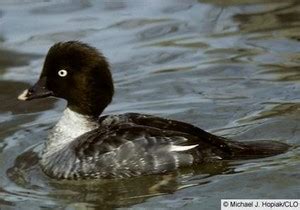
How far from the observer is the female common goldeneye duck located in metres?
9.00

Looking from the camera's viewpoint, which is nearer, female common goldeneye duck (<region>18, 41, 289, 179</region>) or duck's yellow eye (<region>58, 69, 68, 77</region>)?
female common goldeneye duck (<region>18, 41, 289, 179</region>)

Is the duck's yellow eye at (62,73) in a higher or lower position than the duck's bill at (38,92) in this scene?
higher

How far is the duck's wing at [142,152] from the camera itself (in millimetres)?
8984

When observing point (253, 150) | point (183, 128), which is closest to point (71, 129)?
point (183, 128)

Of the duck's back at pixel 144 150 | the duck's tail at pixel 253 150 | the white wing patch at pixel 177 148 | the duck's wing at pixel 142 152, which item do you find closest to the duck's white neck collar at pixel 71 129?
the duck's back at pixel 144 150

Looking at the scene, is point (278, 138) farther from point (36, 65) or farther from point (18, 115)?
point (36, 65)

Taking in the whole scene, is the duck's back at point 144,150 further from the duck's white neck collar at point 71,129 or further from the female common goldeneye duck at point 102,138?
the duck's white neck collar at point 71,129

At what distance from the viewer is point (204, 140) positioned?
9094mm

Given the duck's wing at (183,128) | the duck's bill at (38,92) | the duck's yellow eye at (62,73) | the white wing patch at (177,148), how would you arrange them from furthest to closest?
the duck's bill at (38,92)
the duck's yellow eye at (62,73)
the duck's wing at (183,128)
the white wing patch at (177,148)

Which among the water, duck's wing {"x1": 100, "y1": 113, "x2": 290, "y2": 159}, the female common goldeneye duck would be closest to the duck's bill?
the female common goldeneye duck

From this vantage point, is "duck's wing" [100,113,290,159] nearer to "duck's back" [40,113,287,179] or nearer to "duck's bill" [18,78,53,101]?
"duck's back" [40,113,287,179]

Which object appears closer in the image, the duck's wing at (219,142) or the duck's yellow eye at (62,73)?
the duck's wing at (219,142)

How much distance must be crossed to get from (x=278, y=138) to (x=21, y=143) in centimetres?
236

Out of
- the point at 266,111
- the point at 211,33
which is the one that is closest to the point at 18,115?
the point at 266,111
